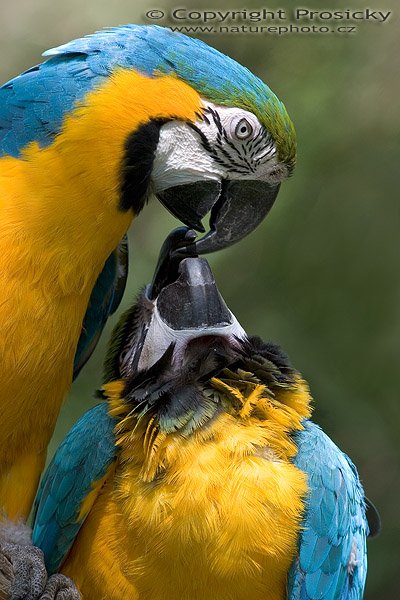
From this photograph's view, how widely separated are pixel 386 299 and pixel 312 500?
141cm

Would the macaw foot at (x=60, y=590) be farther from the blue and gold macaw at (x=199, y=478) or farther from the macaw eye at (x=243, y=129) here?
the macaw eye at (x=243, y=129)

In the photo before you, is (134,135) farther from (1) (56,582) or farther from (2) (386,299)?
(2) (386,299)

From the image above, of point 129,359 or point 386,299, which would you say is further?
point 386,299

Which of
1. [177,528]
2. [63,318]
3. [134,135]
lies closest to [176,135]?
[134,135]

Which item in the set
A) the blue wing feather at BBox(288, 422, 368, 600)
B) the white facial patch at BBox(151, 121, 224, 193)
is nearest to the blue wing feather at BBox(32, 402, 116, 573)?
the blue wing feather at BBox(288, 422, 368, 600)

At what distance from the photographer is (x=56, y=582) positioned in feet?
7.73

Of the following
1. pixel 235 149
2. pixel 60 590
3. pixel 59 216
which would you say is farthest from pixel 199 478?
pixel 235 149

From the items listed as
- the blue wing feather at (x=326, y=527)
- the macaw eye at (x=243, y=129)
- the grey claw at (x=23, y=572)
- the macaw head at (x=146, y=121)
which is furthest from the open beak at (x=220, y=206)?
the grey claw at (x=23, y=572)

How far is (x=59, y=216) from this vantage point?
222 centimetres

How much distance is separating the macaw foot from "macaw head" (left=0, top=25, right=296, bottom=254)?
2.63 ft

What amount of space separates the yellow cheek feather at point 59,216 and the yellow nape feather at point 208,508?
26 centimetres

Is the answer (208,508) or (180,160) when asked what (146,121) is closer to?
(180,160)

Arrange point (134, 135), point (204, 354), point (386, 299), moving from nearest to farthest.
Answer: point (134, 135)
point (204, 354)
point (386, 299)

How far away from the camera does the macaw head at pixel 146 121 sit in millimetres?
2209
